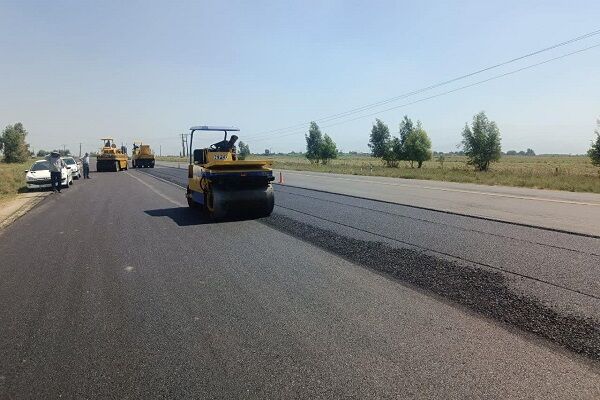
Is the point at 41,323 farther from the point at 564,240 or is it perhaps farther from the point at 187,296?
the point at 564,240

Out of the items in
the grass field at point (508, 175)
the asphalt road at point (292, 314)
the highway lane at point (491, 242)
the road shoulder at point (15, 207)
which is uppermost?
the grass field at point (508, 175)

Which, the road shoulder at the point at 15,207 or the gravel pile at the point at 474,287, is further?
the road shoulder at the point at 15,207

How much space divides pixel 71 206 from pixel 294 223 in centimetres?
848

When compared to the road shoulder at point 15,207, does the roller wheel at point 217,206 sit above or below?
above

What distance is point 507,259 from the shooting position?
21.7 feet

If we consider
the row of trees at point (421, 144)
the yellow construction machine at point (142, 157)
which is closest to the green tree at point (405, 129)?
the row of trees at point (421, 144)

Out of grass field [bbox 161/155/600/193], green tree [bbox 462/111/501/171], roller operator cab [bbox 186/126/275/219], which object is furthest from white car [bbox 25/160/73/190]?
green tree [bbox 462/111/501/171]

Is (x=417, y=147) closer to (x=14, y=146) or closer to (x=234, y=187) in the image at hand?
(x=234, y=187)

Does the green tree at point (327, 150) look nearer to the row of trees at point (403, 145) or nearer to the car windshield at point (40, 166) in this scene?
the row of trees at point (403, 145)

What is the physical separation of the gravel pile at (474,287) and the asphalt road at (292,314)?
35 millimetres

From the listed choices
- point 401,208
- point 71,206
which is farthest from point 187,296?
point 71,206

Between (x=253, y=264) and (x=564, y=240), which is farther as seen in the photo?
(x=564, y=240)

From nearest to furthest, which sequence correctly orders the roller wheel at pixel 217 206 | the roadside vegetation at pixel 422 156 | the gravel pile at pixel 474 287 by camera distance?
the gravel pile at pixel 474 287 < the roller wheel at pixel 217 206 < the roadside vegetation at pixel 422 156

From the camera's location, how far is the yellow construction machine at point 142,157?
161 feet
